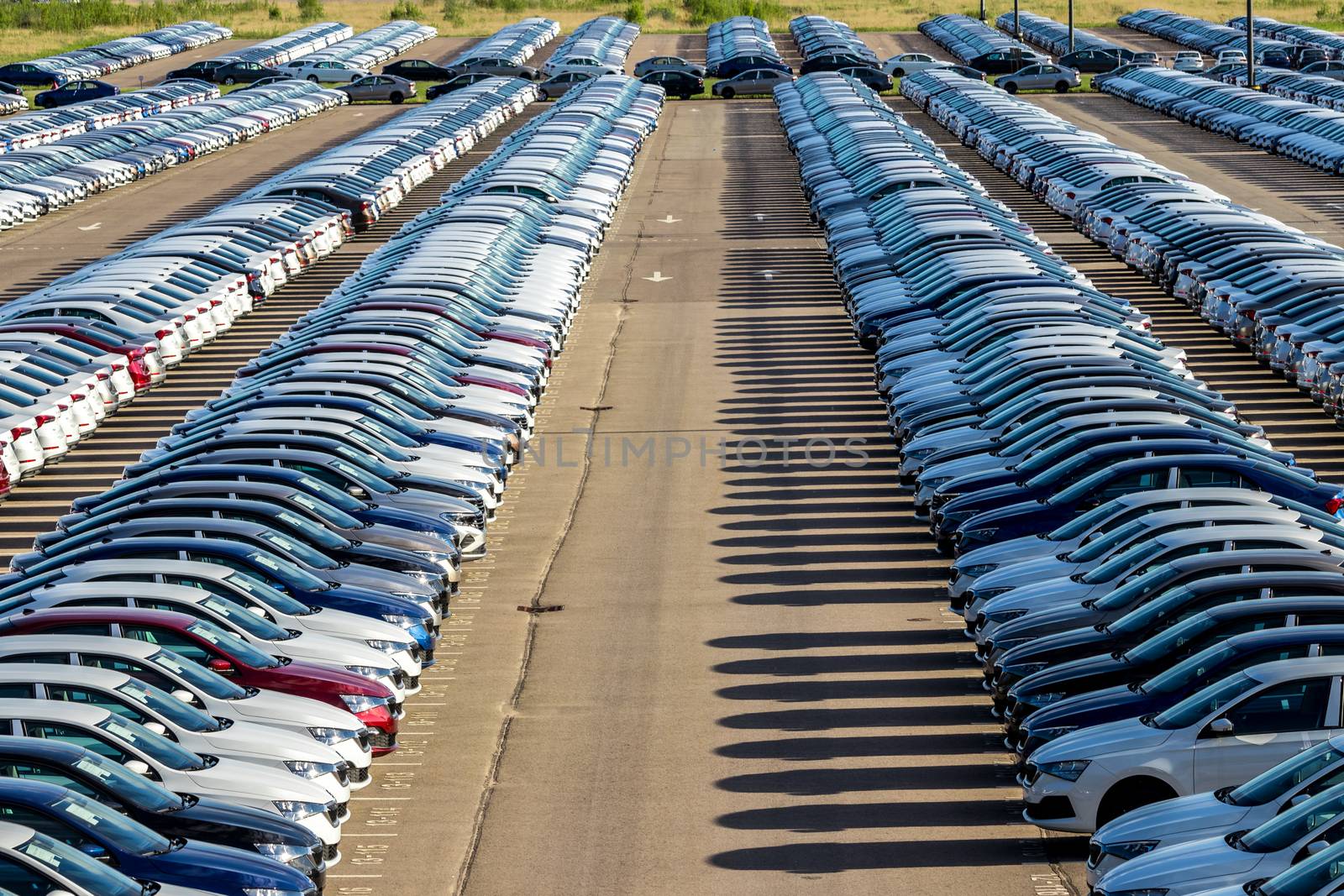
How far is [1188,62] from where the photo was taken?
280ft

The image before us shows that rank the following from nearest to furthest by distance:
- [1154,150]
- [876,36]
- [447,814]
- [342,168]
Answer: [447,814]
[342,168]
[1154,150]
[876,36]

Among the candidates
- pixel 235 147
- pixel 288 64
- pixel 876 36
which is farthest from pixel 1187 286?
pixel 876 36

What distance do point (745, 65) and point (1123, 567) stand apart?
66.7m

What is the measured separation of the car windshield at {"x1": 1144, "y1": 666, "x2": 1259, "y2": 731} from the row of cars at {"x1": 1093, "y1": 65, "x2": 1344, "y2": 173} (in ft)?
140

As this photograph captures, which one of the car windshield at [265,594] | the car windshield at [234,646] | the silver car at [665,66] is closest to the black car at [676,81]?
the silver car at [665,66]

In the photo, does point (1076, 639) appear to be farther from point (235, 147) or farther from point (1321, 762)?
point (235, 147)

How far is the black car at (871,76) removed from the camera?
262 ft

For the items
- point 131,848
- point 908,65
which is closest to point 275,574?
point 131,848

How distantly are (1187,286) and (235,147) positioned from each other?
41549 mm

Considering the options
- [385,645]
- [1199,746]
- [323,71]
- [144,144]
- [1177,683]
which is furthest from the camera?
[323,71]

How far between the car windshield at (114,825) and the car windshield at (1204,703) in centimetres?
737

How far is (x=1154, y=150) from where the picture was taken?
59781 millimetres

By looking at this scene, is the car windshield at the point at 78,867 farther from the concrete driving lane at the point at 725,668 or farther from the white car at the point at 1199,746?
the white car at the point at 1199,746

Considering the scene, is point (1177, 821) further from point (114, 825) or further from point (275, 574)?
point (275, 574)
